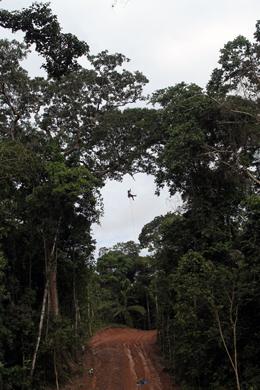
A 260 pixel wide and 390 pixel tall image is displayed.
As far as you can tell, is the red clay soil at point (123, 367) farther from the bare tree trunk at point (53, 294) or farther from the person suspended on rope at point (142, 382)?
the bare tree trunk at point (53, 294)

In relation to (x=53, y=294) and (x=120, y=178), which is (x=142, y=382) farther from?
(x=120, y=178)

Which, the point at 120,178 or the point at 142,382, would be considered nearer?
the point at 142,382

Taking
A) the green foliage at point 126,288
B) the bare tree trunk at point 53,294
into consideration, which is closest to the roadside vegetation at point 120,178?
the bare tree trunk at point 53,294

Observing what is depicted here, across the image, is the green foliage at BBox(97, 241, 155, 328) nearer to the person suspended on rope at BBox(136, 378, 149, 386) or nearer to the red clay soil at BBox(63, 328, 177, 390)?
the red clay soil at BBox(63, 328, 177, 390)

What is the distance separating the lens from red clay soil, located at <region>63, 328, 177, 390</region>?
18.4 meters

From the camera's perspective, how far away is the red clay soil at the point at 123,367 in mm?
18434

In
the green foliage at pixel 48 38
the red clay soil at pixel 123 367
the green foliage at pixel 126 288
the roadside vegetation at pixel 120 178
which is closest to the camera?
the green foliage at pixel 48 38

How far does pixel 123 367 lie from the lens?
2189cm

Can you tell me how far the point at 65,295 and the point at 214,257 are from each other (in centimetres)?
828

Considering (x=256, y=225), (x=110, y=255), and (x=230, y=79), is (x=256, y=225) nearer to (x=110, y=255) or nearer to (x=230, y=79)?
(x=230, y=79)

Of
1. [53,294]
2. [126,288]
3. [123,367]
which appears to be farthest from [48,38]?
[126,288]

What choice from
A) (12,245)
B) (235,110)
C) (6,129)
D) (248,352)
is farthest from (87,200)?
(248,352)

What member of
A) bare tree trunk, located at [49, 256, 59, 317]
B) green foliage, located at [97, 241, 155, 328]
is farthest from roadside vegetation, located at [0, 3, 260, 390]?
green foliage, located at [97, 241, 155, 328]

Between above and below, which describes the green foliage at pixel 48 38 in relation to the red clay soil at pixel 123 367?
above
